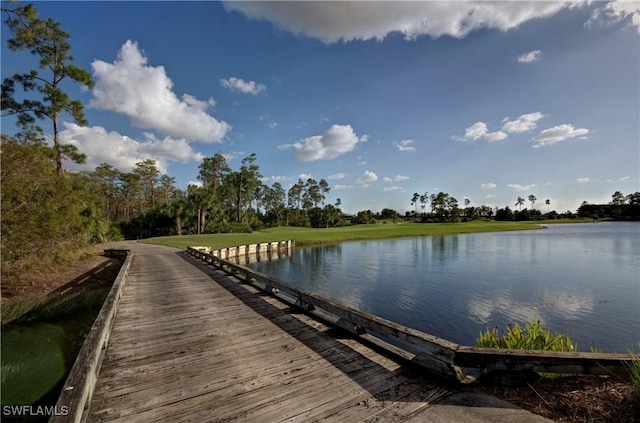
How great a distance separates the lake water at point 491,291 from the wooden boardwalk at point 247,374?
5911mm

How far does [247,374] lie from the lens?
13.4ft

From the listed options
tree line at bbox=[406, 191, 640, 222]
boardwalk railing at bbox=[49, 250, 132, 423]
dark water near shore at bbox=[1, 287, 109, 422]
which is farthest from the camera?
tree line at bbox=[406, 191, 640, 222]

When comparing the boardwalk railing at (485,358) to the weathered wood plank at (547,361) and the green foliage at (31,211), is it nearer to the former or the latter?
the weathered wood plank at (547,361)

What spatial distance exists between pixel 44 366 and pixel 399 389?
8322 mm

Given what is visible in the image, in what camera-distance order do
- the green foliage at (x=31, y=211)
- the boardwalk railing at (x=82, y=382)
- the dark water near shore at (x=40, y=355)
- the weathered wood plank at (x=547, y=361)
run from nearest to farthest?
the boardwalk railing at (x=82, y=382) → the weathered wood plank at (x=547, y=361) → the dark water near shore at (x=40, y=355) → the green foliage at (x=31, y=211)

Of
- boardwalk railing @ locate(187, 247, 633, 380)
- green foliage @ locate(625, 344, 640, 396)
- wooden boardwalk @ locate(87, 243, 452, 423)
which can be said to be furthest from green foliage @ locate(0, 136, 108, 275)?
green foliage @ locate(625, 344, 640, 396)

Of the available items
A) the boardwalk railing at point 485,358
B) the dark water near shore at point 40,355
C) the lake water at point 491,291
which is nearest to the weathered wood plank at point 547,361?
A: the boardwalk railing at point 485,358

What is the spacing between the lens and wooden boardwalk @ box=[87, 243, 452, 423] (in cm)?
325

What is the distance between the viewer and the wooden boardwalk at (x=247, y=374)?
3246 mm

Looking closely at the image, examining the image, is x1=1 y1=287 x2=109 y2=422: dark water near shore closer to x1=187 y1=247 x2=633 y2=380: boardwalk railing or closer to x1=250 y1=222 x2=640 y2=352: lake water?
x1=187 y1=247 x2=633 y2=380: boardwalk railing

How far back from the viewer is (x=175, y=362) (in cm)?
452

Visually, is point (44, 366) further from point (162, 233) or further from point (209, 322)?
point (162, 233)

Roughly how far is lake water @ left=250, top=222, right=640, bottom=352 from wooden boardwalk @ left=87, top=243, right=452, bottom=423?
19.4ft

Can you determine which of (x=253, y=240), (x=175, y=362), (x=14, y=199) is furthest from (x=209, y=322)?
(x=253, y=240)
